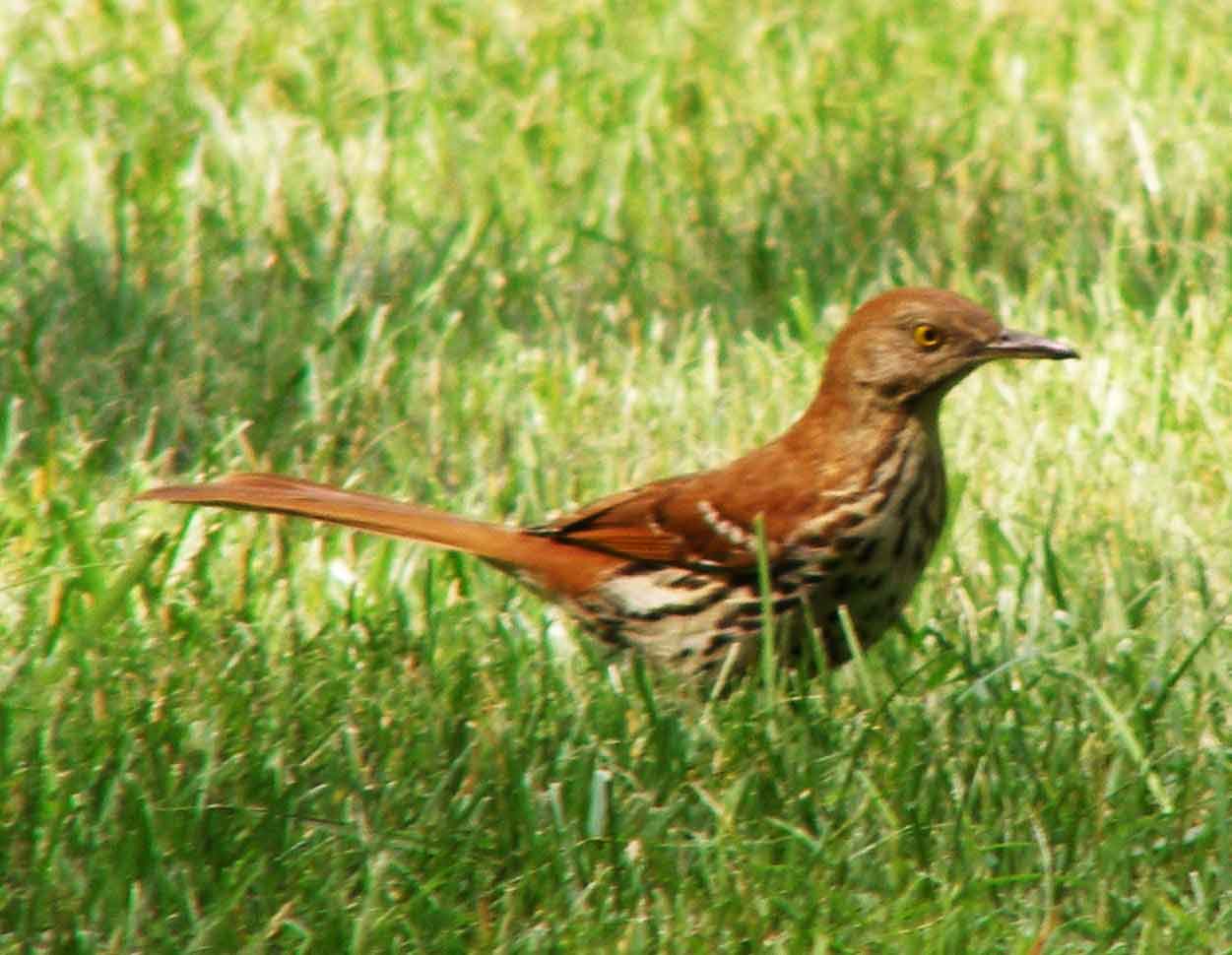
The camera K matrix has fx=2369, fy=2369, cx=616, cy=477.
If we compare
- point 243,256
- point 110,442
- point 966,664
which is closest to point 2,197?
point 243,256

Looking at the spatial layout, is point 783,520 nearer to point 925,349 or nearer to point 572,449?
point 925,349

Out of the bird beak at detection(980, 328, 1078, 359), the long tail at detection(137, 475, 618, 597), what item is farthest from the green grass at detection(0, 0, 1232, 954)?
the bird beak at detection(980, 328, 1078, 359)

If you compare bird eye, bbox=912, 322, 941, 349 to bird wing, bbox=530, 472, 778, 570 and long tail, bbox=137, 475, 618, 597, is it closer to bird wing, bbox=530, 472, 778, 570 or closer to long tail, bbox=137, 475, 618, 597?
bird wing, bbox=530, 472, 778, 570

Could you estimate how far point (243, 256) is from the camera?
612cm

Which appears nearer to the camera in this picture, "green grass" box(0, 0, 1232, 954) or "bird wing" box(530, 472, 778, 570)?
"green grass" box(0, 0, 1232, 954)

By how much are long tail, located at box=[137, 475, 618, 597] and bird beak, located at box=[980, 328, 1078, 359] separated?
823 mm

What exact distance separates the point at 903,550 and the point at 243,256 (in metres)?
2.51

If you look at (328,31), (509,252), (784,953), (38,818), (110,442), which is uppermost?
(328,31)

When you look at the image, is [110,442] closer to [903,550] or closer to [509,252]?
[509,252]

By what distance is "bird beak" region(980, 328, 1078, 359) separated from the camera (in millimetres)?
4352

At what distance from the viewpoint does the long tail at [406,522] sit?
4.42 metres

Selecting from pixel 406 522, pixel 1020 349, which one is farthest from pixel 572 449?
pixel 1020 349

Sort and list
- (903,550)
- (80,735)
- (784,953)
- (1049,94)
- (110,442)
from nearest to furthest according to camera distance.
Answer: (784,953)
(80,735)
(903,550)
(110,442)
(1049,94)

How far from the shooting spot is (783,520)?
4.22 meters
